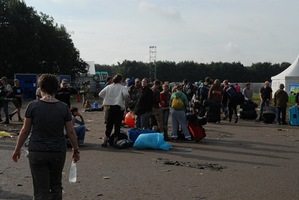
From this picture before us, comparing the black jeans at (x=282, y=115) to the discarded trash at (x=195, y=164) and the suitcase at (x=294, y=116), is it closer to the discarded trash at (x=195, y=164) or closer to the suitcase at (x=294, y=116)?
the suitcase at (x=294, y=116)

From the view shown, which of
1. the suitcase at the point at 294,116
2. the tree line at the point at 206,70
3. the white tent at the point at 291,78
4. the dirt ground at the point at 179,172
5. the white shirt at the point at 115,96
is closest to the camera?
the dirt ground at the point at 179,172

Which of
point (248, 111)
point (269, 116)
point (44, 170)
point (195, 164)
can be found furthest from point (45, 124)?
point (248, 111)

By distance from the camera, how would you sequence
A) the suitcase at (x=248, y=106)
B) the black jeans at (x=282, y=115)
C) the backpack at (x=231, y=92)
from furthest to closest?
the suitcase at (x=248, y=106) → the backpack at (x=231, y=92) → the black jeans at (x=282, y=115)

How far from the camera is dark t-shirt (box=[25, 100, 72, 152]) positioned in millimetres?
4895

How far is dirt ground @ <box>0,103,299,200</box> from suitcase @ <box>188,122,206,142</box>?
0.22 m

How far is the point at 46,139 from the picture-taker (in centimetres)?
493

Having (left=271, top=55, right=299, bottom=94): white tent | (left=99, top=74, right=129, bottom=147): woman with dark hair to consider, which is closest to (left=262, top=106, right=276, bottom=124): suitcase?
(left=99, top=74, right=129, bottom=147): woman with dark hair

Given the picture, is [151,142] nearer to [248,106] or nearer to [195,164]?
[195,164]

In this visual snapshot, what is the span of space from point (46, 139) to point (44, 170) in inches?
13.7

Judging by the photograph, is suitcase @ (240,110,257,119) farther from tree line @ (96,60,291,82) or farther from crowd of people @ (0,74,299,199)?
tree line @ (96,60,291,82)

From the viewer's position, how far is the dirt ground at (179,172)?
6859mm

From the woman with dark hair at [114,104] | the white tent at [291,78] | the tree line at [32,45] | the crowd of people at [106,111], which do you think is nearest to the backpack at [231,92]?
the crowd of people at [106,111]

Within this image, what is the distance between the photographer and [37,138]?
493 cm

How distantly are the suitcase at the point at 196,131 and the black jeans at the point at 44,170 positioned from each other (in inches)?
332
